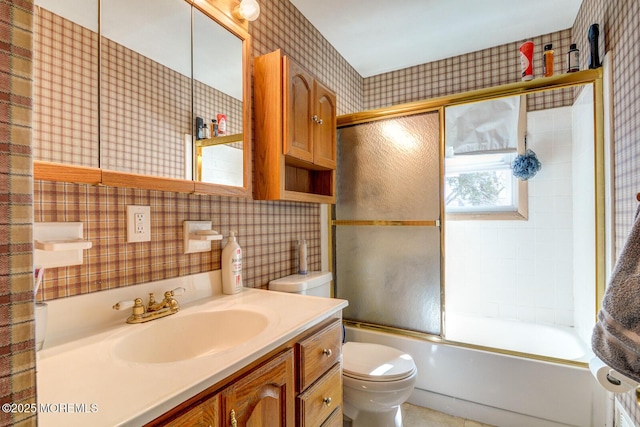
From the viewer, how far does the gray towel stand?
754 millimetres

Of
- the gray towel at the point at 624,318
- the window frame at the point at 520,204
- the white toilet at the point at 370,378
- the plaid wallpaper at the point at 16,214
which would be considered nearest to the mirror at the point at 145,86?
the plaid wallpaper at the point at 16,214

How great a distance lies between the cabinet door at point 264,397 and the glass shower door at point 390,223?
1200mm

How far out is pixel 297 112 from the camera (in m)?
1.51

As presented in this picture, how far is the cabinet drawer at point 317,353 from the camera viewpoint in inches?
37.2

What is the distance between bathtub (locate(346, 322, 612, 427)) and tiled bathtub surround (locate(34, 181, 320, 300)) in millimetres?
1016

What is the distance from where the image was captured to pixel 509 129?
236 centimetres

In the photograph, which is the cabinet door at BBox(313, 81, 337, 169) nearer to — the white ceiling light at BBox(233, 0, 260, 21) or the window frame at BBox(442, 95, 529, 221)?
the white ceiling light at BBox(233, 0, 260, 21)

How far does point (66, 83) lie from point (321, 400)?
122 centimetres

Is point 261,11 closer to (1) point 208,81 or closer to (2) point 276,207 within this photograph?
(1) point 208,81

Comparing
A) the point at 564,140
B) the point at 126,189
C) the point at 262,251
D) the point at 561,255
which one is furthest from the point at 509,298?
the point at 126,189

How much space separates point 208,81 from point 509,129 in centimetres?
220

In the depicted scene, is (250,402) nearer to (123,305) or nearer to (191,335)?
(191,335)

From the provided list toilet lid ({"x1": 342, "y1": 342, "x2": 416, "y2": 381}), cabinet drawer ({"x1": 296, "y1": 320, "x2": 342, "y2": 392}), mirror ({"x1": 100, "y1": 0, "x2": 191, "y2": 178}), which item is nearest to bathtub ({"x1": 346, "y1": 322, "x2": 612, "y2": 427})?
toilet lid ({"x1": 342, "y1": 342, "x2": 416, "y2": 381})

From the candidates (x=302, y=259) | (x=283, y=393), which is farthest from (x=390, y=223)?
(x=283, y=393)
